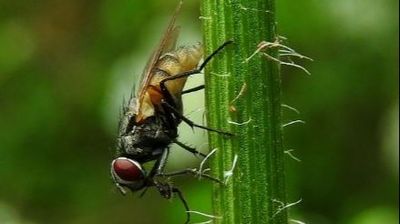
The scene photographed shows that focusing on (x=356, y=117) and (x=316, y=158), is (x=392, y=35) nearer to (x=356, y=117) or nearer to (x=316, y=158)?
(x=356, y=117)

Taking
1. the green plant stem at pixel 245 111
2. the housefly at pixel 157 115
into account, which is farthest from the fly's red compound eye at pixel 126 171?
the green plant stem at pixel 245 111

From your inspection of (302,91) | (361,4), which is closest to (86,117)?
(302,91)

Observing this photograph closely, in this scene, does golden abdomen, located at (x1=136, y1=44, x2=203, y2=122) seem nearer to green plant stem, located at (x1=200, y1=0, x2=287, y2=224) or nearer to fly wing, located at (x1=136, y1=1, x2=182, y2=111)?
fly wing, located at (x1=136, y1=1, x2=182, y2=111)

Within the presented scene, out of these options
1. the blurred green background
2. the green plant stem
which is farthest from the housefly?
the green plant stem

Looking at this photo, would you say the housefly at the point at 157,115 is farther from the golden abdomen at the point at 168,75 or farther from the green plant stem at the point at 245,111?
the green plant stem at the point at 245,111

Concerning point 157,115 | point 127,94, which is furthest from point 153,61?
point 127,94

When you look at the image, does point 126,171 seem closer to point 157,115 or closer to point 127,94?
point 157,115
